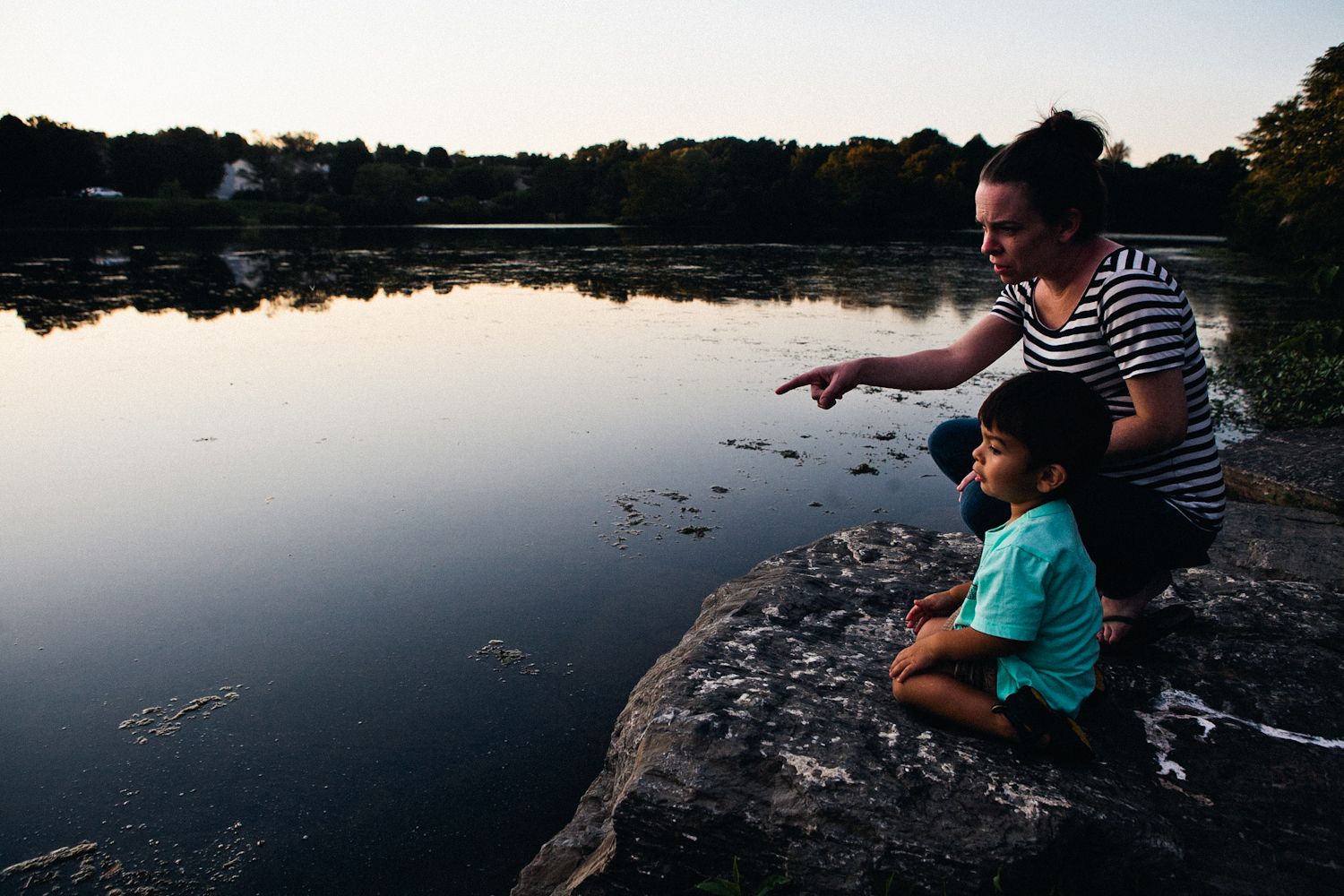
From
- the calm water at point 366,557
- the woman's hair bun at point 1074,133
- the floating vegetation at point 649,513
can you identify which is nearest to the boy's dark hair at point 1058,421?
the woman's hair bun at point 1074,133

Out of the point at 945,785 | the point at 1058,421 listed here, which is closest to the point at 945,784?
the point at 945,785

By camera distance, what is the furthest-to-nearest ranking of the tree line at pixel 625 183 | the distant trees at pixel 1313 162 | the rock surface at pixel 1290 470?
the tree line at pixel 625 183 → the distant trees at pixel 1313 162 → the rock surface at pixel 1290 470

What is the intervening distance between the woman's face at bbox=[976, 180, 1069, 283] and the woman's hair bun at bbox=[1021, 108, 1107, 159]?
0.63ft

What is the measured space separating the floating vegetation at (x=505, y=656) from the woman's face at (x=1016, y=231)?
247 centimetres

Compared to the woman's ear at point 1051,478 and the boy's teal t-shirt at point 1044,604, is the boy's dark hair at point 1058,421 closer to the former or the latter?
the woman's ear at point 1051,478

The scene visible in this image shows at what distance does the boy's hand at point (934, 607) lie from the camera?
232 cm

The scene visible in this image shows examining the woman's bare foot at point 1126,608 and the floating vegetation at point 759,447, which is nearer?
the woman's bare foot at point 1126,608

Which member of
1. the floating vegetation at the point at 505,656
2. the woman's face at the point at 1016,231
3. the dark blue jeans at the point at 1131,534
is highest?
the woman's face at the point at 1016,231

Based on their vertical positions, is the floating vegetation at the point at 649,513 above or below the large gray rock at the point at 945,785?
below

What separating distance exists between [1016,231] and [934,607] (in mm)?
1165

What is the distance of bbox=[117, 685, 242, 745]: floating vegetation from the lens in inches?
118

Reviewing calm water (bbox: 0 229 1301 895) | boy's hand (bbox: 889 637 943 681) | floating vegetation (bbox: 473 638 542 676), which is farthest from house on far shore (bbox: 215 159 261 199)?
boy's hand (bbox: 889 637 943 681)

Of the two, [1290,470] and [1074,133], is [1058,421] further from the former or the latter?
[1290,470]

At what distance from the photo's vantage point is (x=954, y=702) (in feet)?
6.68
